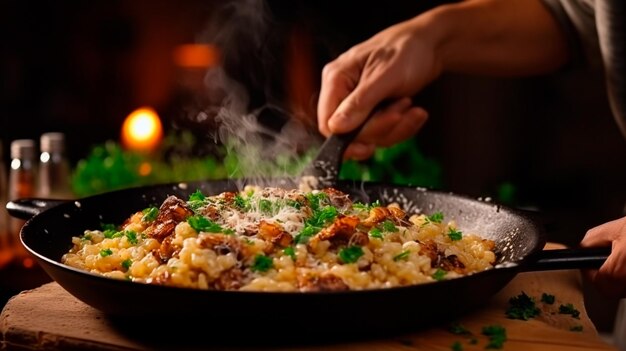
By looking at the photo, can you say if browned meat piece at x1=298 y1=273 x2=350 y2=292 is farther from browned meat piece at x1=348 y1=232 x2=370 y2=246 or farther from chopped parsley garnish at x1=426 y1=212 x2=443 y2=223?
chopped parsley garnish at x1=426 y1=212 x2=443 y2=223

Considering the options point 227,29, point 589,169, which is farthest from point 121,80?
point 589,169

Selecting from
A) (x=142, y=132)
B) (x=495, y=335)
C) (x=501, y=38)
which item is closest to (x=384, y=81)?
(x=501, y=38)

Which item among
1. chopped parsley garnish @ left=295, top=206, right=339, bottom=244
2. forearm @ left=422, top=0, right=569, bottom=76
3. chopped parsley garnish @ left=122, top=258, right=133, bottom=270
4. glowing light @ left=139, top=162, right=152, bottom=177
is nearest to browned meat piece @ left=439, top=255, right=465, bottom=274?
chopped parsley garnish @ left=295, top=206, right=339, bottom=244

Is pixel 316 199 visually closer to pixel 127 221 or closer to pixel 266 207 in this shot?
pixel 266 207

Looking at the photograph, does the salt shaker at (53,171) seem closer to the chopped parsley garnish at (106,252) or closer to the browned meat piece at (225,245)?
the chopped parsley garnish at (106,252)

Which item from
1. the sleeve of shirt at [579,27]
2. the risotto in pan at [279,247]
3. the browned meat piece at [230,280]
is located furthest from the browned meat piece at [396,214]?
the sleeve of shirt at [579,27]

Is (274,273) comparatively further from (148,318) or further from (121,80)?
(121,80)
